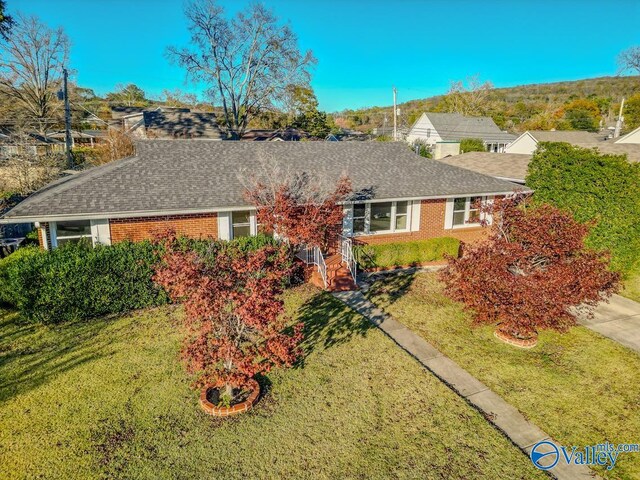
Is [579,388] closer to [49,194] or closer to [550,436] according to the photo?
[550,436]

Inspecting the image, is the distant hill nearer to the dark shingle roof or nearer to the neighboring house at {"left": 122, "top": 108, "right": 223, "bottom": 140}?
the neighboring house at {"left": 122, "top": 108, "right": 223, "bottom": 140}

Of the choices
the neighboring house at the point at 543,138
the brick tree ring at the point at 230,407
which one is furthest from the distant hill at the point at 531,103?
the brick tree ring at the point at 230,407

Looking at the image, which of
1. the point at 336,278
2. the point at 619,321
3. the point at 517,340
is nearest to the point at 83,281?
the point at 336,278

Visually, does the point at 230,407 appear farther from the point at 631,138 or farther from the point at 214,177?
the point at 631,138

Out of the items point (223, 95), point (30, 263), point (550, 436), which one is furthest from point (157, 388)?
point (223, 95)

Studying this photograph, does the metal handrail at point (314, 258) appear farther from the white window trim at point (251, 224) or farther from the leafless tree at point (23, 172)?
the leafless tree at point (23, 172)

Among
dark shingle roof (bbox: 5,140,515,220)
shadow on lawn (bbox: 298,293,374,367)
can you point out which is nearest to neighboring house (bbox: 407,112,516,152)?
dark shingle roof (bbox: 5,140,515,220)
